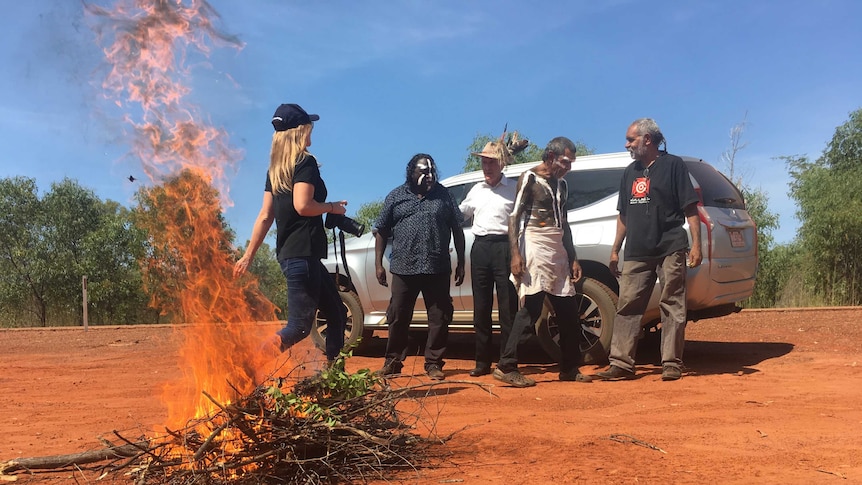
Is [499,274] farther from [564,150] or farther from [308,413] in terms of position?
[308,413]

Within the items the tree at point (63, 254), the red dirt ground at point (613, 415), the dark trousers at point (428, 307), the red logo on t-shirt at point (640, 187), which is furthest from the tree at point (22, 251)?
the red logo on t-shirt at point (640, 187)

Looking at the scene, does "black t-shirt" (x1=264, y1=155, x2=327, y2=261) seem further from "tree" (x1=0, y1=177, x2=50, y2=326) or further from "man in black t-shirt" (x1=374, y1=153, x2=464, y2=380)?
"tree" (x1=0, y1=177, x2=50, y2=326)

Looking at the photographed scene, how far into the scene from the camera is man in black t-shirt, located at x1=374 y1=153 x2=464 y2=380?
5.70 m

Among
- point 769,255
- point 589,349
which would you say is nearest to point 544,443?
point 589,349

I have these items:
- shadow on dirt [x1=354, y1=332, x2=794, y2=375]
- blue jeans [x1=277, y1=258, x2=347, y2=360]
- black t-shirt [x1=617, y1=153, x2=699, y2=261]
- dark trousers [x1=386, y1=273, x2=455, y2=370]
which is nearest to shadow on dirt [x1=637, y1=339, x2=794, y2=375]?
shadow on dirt [x1=354, y1=332, x2=794, y2=375]

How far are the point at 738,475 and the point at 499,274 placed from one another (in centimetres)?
321

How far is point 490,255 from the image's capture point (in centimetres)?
585

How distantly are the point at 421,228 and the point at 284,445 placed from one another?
3227mm

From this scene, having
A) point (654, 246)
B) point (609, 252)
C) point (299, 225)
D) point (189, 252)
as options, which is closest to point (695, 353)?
point (609, 252)

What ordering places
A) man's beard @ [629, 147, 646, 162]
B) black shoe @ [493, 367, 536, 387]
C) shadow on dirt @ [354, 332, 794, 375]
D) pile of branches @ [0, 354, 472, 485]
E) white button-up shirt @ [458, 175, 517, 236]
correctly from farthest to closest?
shadow on dirt @ [354, 332, 794, 375] → white button-up shirt @ [458, 175, 517, 236] → man's beard @ [629, 147, 646, 162] → black shoe @ [493, 367, 536, 387] → pile of branches @ [0, 354, 472, 485]

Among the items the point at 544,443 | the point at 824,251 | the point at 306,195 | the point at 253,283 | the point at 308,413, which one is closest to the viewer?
the point at 308,413

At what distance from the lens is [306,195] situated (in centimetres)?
404

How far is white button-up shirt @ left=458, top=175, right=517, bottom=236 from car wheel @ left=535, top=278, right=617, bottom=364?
0.97 meters

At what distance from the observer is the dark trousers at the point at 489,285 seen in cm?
583
